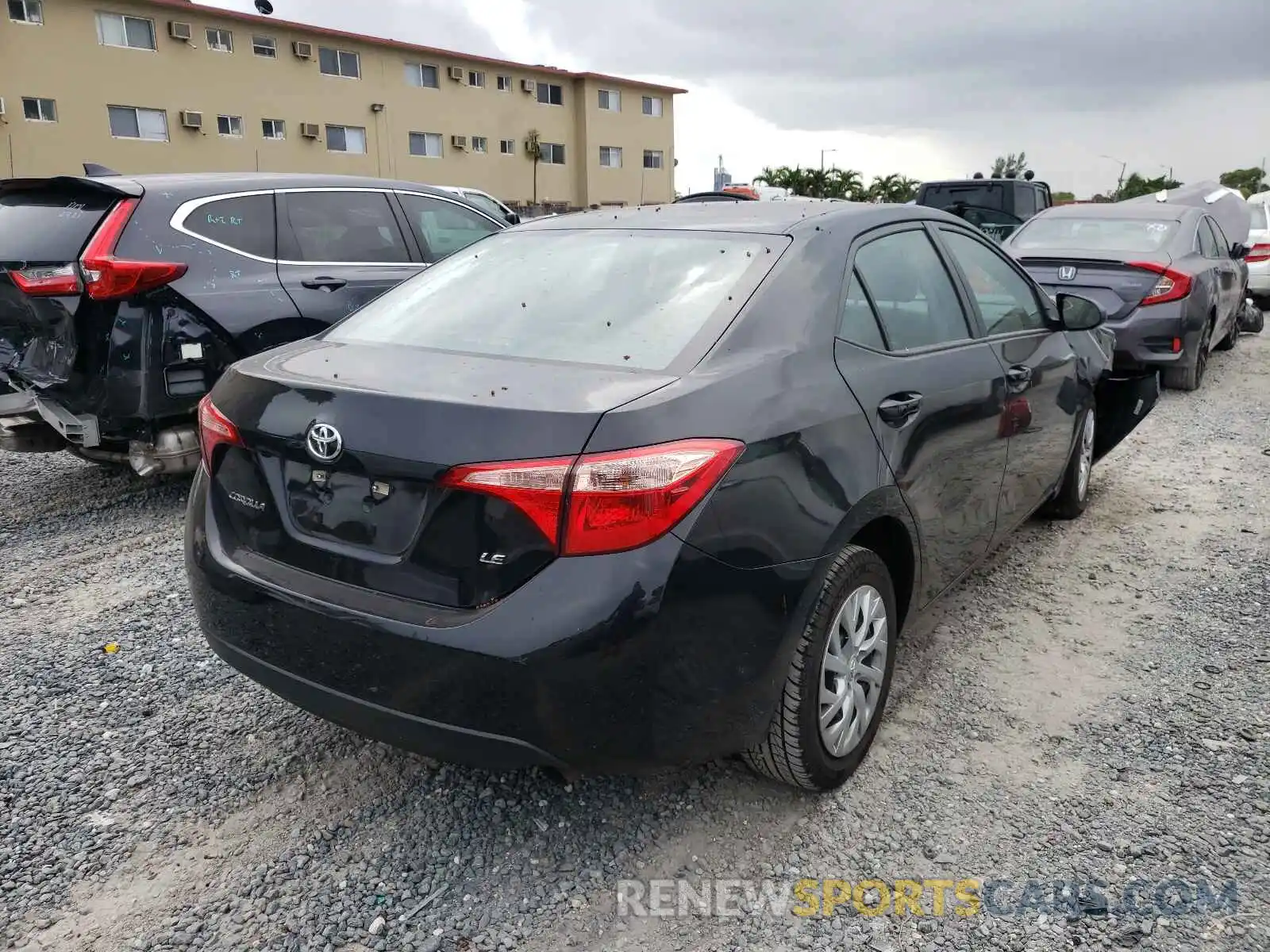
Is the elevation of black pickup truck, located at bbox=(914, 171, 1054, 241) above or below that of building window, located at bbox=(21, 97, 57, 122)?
below

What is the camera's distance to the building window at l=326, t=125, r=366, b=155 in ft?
106

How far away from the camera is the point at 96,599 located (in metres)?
4.00

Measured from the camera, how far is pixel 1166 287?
7520mm

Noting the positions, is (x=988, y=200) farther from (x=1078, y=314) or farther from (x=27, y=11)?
(x=27, y=11)

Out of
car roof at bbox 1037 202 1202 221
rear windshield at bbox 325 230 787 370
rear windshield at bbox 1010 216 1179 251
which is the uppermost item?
car roof at bbox 1037 202 1202 221

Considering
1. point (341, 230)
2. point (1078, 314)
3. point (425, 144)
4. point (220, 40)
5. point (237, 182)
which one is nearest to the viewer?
point (1078, 314)

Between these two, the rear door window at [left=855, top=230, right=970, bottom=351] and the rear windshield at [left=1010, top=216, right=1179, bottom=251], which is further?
the rear windshield at [left=1010, top=216, right=1179, bottom=251]

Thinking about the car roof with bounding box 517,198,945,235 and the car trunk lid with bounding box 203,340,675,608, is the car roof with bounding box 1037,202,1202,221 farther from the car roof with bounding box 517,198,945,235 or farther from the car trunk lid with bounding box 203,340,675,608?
the car trunk lid with bounding box 203,340,675,608

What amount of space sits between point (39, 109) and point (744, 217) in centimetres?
2964

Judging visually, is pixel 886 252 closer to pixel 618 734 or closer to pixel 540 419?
pixel 540 419

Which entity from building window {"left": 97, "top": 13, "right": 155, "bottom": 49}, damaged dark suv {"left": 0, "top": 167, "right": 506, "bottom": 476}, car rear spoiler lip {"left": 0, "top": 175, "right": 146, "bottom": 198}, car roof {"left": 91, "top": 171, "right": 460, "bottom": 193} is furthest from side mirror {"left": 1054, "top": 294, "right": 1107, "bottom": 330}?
building window {"left": 97, "top": 13, "right": 155, "bottom": 49}

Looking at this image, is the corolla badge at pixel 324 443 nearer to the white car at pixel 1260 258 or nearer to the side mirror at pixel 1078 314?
the side mirror at pixel 1078 314

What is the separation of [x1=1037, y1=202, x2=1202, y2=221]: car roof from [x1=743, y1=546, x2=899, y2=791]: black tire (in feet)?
24.2

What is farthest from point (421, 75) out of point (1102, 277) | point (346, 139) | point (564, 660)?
point (564, 660)
